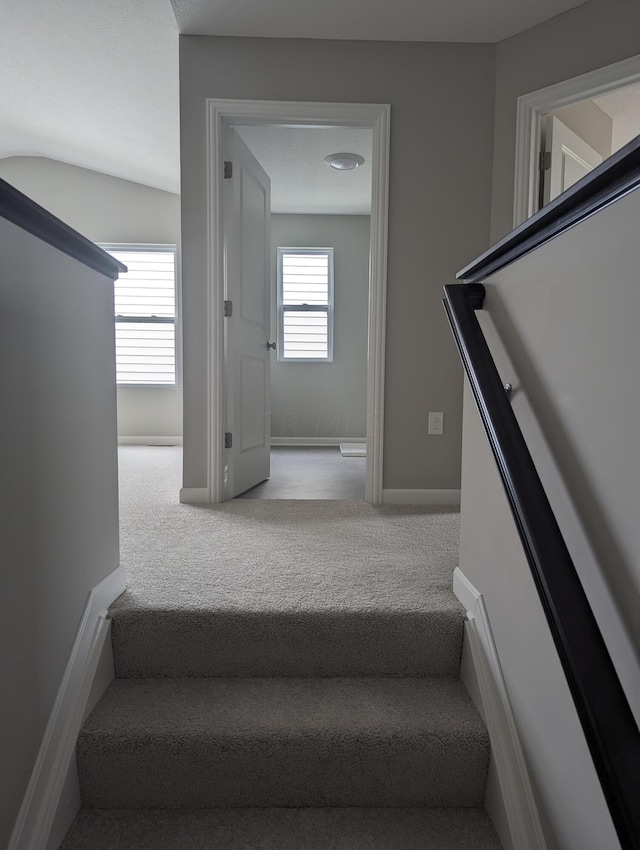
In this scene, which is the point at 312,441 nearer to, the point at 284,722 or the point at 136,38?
the point at 136,38

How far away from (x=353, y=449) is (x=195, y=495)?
2.46m

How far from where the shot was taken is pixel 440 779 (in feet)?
3.99

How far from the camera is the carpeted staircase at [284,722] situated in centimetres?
116

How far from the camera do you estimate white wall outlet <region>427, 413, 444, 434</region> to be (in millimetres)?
2754

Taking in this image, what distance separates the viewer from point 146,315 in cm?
516

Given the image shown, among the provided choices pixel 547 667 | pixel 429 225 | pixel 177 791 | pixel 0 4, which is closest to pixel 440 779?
pixel 547 667

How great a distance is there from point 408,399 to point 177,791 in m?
1.99

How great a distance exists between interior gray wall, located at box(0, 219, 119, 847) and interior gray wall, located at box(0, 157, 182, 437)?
3889mm

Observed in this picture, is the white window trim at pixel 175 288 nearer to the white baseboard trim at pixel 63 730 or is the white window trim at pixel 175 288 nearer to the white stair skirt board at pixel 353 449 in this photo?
the white stair skirt board at pixel 353 449

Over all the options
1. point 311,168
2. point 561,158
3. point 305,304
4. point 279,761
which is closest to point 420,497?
point 279,761

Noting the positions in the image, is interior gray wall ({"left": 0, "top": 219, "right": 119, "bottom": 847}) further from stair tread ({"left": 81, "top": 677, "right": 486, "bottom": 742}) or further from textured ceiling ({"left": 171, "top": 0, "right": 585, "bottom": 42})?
textured ceiling ({"left": 171, "top": 0, "right": 585, "bottom": 42})

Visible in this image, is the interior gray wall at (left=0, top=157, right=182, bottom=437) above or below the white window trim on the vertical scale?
above

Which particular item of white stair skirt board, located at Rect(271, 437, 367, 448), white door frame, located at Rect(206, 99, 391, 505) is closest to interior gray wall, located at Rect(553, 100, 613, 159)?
white door frame, located at Rect(206, 99, 391, 505)

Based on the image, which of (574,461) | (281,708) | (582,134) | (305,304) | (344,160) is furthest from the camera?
(305,304)
